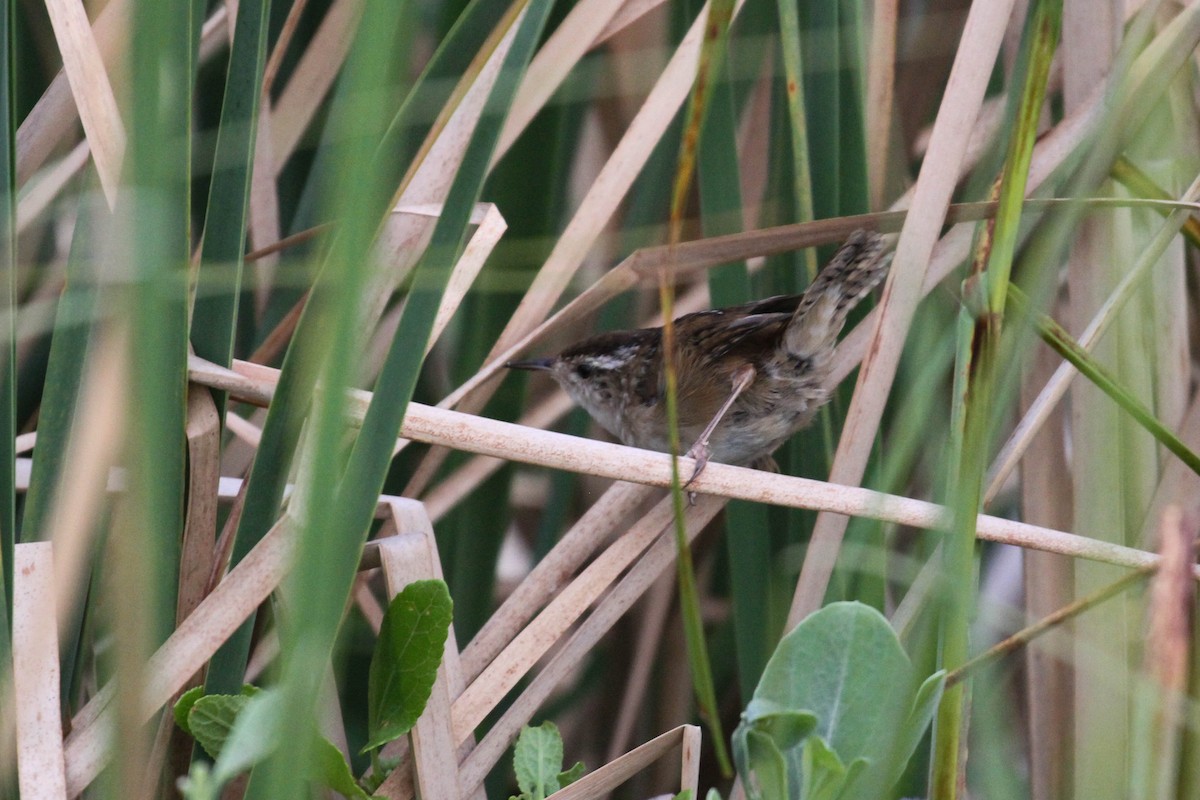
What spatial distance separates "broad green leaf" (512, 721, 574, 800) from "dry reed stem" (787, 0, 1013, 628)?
46 cm

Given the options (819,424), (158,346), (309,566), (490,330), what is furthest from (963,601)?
(490,330)

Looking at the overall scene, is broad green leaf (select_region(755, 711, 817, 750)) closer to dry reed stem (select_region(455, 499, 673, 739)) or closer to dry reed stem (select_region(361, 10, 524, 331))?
dry reed stem (select_region(455, 499, 673, 739))

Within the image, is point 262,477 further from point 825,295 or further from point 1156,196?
point 1156,196

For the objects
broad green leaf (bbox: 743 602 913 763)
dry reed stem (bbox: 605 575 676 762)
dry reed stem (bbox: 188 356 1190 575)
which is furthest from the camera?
dry reed stem (bbox: 605 575 676 762)

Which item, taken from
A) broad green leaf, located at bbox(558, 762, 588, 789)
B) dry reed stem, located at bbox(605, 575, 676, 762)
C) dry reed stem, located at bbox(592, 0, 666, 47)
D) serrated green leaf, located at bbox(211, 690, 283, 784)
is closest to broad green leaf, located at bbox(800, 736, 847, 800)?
broad green leaf, located at bbox(558, 762, 588, 789)

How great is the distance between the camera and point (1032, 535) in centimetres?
147

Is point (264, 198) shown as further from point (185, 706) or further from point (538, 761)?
point (538, 761)

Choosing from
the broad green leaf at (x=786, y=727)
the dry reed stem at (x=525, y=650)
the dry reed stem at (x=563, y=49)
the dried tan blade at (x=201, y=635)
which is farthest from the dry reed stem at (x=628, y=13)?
the broad green leaf at (x=786, y=727)

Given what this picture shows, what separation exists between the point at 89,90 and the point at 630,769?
1162mm

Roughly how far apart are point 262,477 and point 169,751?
41cm

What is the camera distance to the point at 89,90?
59.4 inches

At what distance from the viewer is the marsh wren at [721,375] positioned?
A: 2.10 m

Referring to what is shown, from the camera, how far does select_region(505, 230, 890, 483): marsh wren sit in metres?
2.10

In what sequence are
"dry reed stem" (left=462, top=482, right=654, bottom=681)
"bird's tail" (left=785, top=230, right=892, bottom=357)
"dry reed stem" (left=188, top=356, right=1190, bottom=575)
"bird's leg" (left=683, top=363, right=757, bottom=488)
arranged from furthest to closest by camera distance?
"bird's leg" (left=683, top=363, right=757, bottom=488), "bird's tail" (left=785, top=230, right=892, bottom=357), "dry reed stem" (left=462, top=482, right=654, bottom=681), "dry reed stem" (left=188, top=356, right=1190, bottom=575)
